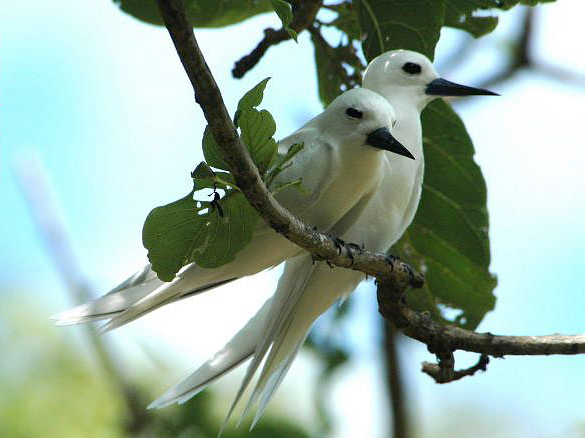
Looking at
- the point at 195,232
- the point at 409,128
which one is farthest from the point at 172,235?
the point at 409,128

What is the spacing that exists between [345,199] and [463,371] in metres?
0.75

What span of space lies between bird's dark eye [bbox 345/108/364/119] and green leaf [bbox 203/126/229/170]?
100cm

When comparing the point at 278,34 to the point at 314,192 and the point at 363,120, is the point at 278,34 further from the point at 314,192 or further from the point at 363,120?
the point at 314,192

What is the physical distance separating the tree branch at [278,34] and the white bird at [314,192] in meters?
0.37

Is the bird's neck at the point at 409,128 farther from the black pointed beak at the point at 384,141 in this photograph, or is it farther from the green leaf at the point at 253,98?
the green leaf at the point at 253,98

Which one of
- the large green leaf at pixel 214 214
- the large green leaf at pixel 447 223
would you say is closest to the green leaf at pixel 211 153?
the large green leaf at pixel 214 214

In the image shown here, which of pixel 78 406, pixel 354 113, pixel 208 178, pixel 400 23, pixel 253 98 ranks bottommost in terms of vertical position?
pixel 78 406

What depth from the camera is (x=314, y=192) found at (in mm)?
3213

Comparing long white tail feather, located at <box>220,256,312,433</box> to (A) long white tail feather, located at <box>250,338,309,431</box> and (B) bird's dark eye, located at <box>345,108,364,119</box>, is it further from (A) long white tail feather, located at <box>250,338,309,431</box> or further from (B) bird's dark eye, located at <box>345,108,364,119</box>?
(B) bird's dark eye, located at <box>345,108,364,119</box>

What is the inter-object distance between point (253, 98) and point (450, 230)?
1.70 m

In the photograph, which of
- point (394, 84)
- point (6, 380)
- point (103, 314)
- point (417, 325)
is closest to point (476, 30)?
point (394, 84)

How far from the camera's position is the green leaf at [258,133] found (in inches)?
95.6

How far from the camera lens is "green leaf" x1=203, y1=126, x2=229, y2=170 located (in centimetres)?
231

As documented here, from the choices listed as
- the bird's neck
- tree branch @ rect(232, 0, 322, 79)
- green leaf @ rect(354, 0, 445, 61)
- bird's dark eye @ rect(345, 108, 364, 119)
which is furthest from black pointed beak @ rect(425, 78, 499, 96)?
bird's dark eye @ rect(345, 108, 364, 119)
